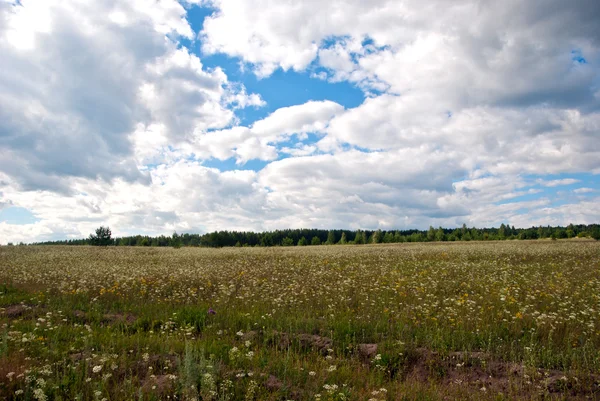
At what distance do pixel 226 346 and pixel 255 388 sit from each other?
A: 199 cm

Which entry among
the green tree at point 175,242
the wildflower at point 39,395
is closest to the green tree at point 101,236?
the green tree at point 175,242

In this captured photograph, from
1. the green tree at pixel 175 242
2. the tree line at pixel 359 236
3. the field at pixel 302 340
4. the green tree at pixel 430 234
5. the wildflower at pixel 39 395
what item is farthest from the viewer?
the green tree at pixel 430 234

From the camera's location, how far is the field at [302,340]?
512 centimetres

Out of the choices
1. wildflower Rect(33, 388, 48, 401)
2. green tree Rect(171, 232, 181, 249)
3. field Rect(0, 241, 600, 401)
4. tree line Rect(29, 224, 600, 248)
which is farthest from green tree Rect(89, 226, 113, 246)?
wildflower Rect(33, 388, 48, 401)

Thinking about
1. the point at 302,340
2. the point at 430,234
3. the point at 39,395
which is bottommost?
the point at 302,340

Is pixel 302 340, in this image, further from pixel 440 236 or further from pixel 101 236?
pixel 440 236

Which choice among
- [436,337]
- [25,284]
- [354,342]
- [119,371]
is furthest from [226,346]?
[25,284]

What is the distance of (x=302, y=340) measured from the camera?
25.0ft

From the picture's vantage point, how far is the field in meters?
5.12

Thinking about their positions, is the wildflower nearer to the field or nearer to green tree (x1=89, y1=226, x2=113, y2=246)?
the field

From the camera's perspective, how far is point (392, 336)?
7934 millimetres

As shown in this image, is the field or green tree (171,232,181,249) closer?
the field

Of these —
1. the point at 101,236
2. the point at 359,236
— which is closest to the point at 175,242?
the point at 101,236

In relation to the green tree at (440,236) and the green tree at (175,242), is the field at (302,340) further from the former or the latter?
the green tree at (440,236)
